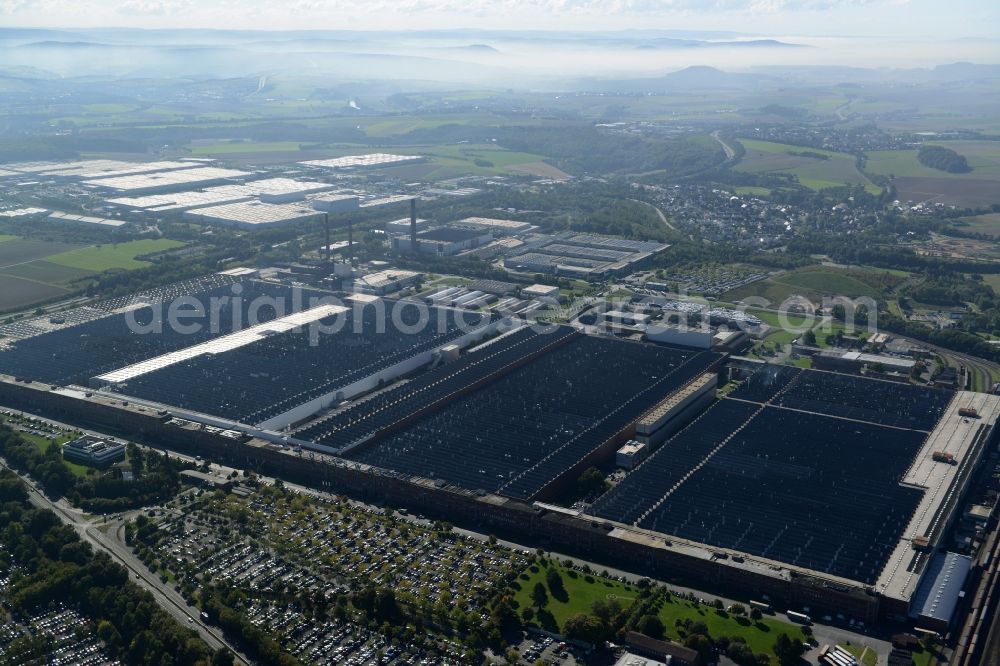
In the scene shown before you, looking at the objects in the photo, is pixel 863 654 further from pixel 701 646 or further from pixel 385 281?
pixel 385 281

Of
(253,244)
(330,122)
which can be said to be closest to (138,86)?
(330,122)

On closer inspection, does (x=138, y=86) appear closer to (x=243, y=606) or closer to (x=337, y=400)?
(x=337, y=400)

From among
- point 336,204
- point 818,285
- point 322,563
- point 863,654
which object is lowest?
point 322,563

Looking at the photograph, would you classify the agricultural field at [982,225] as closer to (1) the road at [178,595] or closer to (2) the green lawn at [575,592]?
(1) the road at [178,595]

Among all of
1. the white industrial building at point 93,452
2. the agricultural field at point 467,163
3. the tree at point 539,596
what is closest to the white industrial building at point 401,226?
the agricultural field at point 467,163

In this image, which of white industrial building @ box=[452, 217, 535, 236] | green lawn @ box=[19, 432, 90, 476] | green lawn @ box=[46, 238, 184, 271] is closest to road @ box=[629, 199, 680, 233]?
white industrial building @ box=[452, 217, 535, 236]

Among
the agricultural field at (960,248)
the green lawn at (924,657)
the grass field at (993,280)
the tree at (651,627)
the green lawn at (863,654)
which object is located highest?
the agricultural field at (960,248)

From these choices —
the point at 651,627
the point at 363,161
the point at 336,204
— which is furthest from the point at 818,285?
the point at 363,161
